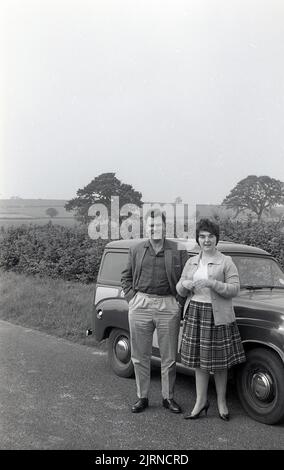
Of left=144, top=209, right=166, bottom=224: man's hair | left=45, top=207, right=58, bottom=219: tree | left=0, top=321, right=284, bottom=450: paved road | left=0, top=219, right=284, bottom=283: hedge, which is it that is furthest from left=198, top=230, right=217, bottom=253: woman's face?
left=45, top=207, right=58, bottom=219: tree

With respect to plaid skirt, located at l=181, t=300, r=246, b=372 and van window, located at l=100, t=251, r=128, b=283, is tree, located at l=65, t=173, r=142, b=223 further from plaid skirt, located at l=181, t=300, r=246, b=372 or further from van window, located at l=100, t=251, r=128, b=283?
plaid skirt, located at l=181, t=300, r=246, b=372

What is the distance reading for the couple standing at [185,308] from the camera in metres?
4.49

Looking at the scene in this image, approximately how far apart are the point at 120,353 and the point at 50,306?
4643 millimetres

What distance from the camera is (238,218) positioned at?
10.8m

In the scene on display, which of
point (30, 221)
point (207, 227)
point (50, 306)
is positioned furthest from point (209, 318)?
point (30, 221)

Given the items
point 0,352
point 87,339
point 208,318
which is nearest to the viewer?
point 208,318

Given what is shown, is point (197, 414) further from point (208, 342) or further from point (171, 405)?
point (208, 342)

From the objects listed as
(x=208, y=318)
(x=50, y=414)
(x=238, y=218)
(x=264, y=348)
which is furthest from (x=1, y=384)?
(x=238, y=218)

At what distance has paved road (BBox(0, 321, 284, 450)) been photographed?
4.05 meters

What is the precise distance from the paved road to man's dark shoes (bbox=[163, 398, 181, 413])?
0.19 ft

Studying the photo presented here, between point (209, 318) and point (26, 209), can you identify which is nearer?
point (209, 318)

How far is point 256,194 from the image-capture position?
13695 mm
